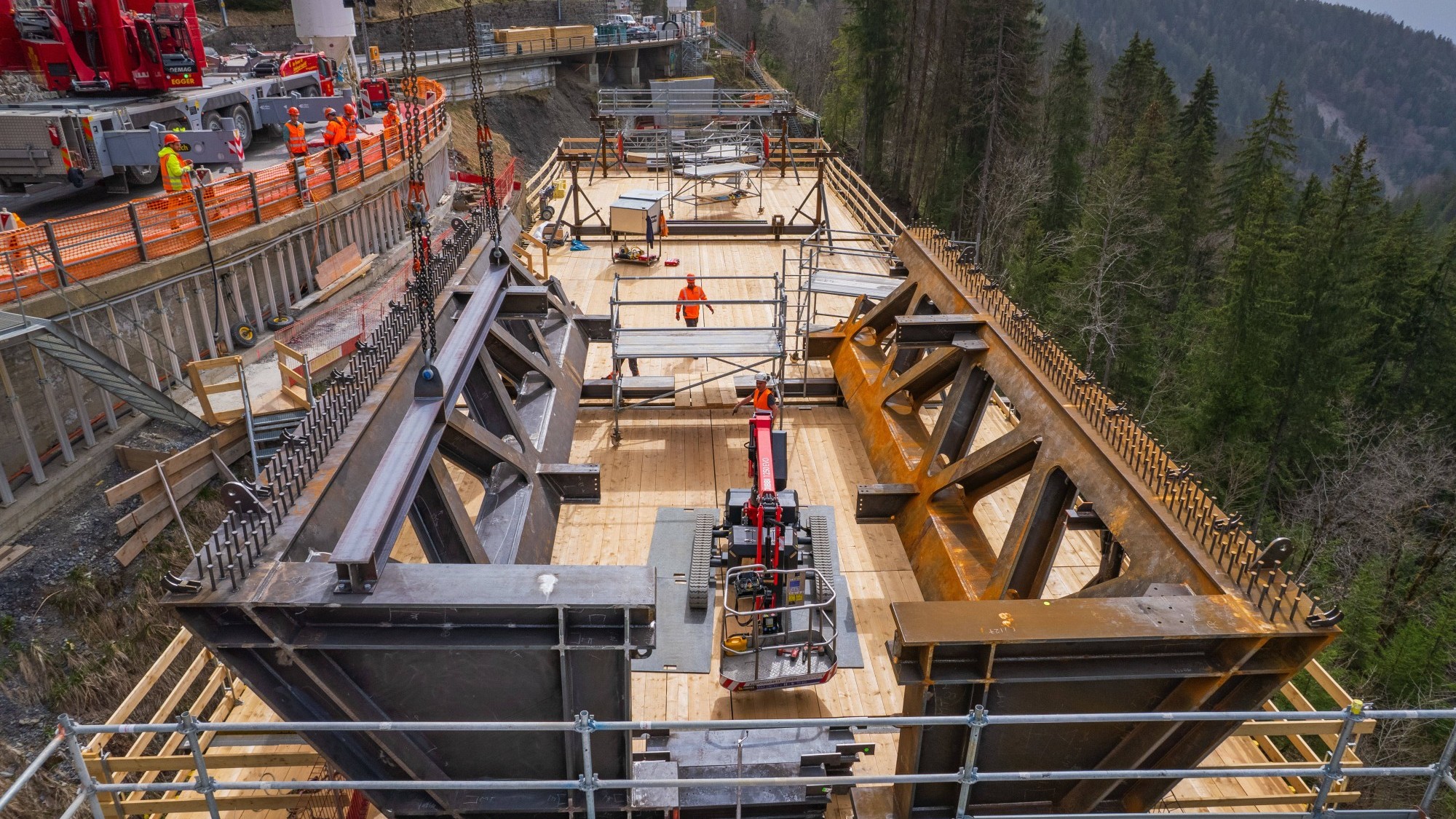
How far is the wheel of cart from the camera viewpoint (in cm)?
734

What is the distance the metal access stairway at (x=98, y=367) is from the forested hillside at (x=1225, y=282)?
79.0 feet

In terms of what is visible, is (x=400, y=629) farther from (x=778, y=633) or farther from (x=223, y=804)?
(x=778, y=633)

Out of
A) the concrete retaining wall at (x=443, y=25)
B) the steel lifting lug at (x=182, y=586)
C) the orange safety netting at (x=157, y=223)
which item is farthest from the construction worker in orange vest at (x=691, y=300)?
the concrete retaining wall at (x=443, y=25)

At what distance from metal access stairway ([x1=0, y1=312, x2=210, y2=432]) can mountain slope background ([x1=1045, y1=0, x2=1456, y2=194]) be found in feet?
→ 622

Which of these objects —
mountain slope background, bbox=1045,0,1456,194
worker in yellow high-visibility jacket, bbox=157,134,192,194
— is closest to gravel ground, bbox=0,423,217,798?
worker in yellow high-visibility jacket, bbox=157,134,192,194

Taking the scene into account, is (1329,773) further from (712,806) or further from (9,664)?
(9,664)

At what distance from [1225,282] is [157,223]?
123 ft

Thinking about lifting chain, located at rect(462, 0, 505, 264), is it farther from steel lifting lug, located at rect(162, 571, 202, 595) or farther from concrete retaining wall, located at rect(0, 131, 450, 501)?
concrete retaining wall, located at rect(0, 131, 450, 501)

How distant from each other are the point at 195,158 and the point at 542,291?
14768 mm

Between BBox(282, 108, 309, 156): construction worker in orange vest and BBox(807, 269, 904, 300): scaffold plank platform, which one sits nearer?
BBox(807, 269, 904, 300): scaffold plank platform

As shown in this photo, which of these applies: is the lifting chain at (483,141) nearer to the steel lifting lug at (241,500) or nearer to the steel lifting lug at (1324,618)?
the steel lifting lug at (241,500)

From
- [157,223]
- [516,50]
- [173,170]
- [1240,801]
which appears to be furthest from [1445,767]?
[516,50]

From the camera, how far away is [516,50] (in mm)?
59562

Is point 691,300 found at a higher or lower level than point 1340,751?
lower
